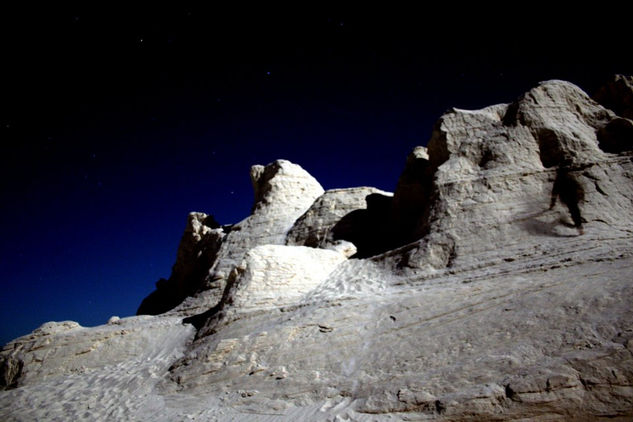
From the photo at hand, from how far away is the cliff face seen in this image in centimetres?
584

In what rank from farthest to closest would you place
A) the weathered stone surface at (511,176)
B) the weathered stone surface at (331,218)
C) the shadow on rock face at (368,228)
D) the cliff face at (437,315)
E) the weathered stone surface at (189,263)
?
the weathered stone surface at (189,263) < the weathered stone surface at (331,218) < the shadow on rock face at (368,228) < the weathered stone surface at (511,176) < the cliff face at (437,315)

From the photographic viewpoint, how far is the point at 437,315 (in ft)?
26.0

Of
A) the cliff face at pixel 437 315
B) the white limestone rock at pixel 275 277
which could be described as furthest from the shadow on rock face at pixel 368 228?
the white limestone rock at pixel 275 277

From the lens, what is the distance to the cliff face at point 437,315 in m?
5.84

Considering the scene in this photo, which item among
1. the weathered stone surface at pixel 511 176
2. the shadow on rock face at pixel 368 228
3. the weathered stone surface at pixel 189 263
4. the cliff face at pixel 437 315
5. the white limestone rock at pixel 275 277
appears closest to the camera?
the cliff face at pixel 437 315

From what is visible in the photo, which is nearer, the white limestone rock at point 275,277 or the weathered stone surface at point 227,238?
the white limestone rock at point 275,277

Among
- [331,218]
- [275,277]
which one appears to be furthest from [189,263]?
[275,277]

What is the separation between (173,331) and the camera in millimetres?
12391

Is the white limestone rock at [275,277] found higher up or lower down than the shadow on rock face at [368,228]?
lower down

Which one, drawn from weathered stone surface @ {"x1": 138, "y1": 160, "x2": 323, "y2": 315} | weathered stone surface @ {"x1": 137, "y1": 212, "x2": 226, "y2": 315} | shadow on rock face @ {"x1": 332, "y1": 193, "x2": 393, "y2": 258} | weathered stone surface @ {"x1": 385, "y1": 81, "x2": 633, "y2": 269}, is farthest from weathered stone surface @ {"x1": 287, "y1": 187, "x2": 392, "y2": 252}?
weathered stone surface @ {"x1": 137, "y1": 212, "x2": 226, "y2": 315}

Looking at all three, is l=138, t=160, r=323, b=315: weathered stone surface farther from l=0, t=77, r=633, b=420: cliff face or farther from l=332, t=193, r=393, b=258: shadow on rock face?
l=332, t=193, r=393, b=258: shadow on rock face

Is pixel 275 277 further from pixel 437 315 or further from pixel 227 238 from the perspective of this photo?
pixel 227 238

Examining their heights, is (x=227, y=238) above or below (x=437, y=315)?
above

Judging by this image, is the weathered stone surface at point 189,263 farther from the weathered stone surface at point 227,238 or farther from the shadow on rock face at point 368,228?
the shadow on rock face at point 368,228
